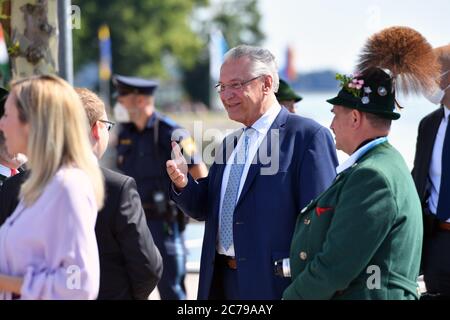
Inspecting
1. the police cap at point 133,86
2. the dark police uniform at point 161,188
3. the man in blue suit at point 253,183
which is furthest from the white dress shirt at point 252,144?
the police cap at point 133,86

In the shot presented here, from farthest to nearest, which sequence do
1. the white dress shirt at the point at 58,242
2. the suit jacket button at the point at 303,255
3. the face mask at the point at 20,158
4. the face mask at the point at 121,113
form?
the face mask at the point at 121,113
the face mask at the point at 20,158
the suit jacket button at the point at 303,255
the white dress shirt at the point at 58,242

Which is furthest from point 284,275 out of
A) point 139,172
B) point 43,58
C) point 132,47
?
point 132,47

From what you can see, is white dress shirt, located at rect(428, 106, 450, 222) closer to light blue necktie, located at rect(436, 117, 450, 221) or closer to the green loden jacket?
light blue necktie, located at rect(436, 117, 450, 221)

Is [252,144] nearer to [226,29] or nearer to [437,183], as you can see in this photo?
[437,183]

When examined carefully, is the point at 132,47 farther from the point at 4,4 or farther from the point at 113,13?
the point at 4,4

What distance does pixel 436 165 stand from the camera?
16.8 feet

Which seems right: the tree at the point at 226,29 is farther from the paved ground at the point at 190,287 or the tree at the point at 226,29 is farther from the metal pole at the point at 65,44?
the metal pole at the point at 65,44

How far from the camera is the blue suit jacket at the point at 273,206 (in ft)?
13.4

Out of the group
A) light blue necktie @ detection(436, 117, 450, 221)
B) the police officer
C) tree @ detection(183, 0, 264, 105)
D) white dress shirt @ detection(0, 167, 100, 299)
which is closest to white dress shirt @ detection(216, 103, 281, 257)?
light blue necktie @ detection(436, 117, 450, 221)

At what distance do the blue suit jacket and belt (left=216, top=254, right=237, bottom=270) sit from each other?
7 cm

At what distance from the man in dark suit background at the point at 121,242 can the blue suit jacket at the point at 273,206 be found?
64 cm

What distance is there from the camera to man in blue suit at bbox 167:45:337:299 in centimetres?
408

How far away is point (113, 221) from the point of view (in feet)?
11.4

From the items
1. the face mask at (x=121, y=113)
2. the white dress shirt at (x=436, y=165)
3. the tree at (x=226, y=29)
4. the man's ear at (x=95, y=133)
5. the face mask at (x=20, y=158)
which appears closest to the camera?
the man's ear at (x=95, y=133)
